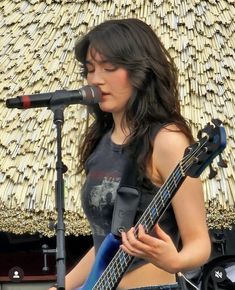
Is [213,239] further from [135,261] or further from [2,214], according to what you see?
[135,261]

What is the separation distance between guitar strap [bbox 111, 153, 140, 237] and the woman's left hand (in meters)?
0.15

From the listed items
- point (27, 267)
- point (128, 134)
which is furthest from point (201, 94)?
point (128, 134)

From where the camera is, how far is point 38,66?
4559mm

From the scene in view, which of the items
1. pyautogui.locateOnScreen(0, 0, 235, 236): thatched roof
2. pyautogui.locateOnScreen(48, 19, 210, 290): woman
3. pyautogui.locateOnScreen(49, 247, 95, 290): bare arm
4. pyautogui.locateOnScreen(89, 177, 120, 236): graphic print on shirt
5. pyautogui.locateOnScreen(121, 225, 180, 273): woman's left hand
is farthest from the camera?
pyautogui.locateOnScreen(0, 0, 235, 236): thatched roof

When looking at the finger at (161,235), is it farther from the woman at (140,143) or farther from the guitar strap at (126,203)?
the guitar strap at (126,203)

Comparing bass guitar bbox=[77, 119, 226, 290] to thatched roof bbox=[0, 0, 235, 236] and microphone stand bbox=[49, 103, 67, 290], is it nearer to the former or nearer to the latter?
microphone stand bbox=[49, 103, 67, 290]

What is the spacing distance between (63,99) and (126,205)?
33 cm

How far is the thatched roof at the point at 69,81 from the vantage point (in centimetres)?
410

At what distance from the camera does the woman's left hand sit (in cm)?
201

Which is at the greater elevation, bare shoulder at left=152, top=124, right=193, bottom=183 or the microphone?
the microphone

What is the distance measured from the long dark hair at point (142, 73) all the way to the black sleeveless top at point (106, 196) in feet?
0.24

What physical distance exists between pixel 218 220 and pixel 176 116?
5.62 feet

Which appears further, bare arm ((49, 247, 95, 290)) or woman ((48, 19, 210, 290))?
bare arm ((49, 247, 95, 290))

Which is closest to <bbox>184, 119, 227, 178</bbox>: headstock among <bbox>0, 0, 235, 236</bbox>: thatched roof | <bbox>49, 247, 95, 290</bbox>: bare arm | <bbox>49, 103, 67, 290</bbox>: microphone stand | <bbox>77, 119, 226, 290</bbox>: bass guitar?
<bbox>77, 119, 226, 290</bbox>: bass guitar
